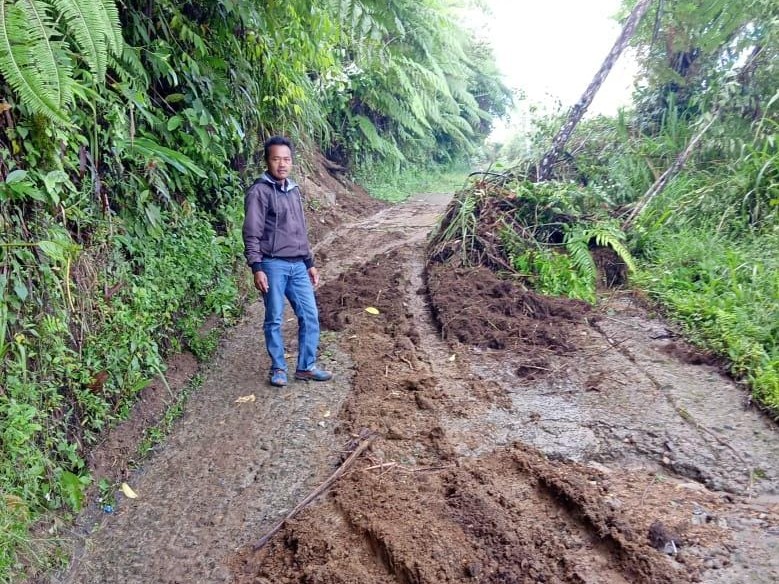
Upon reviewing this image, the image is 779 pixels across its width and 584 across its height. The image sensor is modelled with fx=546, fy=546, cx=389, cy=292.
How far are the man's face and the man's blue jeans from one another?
0.65 m

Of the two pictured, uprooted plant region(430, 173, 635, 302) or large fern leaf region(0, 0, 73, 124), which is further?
uprooted plant region(430, 173, 635, 302)

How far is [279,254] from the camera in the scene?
4090mm

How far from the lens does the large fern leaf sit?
7.53 ft

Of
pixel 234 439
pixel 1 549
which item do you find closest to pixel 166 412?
pixel 234 439

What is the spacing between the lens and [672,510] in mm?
2635

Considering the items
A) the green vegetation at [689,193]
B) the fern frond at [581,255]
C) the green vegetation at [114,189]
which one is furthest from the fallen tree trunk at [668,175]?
the green vegetation at [114,189]

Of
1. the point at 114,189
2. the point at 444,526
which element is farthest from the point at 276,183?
the point at 444,526

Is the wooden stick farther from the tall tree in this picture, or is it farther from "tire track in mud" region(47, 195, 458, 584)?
the tall tree

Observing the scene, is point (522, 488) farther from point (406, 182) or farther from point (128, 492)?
point (406, 182)

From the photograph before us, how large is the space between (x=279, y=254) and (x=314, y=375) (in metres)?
0.98

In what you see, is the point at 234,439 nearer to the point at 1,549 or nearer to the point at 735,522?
the point at 1,549

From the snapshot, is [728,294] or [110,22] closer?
[110,22]

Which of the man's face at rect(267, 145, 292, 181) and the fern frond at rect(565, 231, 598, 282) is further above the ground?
the man's face at rect(267, 145, 292, 181)

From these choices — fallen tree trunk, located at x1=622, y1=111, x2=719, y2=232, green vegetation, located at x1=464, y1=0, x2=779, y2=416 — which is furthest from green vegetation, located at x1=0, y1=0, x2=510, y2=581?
fallen tree trunk, located at x1=622, y1=111, x2=719, y2=232
